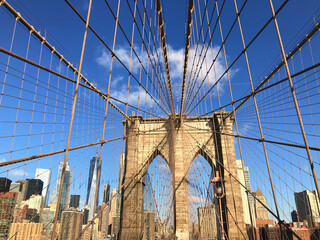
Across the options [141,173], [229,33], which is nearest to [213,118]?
[141,173]

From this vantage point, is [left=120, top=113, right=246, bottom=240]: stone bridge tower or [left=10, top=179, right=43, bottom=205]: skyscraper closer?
[left=10, top=179, right=43, bottom=205]: skyscraper

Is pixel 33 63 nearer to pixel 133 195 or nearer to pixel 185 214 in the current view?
pixel 133 195

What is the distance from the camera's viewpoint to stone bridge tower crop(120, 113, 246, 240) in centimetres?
1402

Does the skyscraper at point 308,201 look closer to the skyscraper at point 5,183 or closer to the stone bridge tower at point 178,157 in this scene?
the stone bridge tower at point 178,157

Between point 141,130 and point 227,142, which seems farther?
point 141,130

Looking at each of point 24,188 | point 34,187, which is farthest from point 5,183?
point 24,188

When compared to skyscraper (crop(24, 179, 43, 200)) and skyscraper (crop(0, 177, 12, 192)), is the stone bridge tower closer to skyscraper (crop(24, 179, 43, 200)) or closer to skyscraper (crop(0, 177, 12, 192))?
skyscraper (crop(24, 179, 43, 200))

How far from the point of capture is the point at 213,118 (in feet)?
54.2

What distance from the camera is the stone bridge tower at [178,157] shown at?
14.0 meters

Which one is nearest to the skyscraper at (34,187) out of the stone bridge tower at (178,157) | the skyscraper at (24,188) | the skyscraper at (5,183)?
the skyscraper at (24,188)

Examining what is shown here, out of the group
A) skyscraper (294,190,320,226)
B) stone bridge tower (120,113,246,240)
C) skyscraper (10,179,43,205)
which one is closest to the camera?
skyscraper (10,179,43,205)

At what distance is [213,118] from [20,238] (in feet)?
203

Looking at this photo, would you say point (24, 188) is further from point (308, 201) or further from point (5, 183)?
point (5, 183)

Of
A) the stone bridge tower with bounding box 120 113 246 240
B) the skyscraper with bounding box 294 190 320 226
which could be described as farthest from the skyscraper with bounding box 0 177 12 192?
the stone bridge tower with bounding box 120 113 246 240
